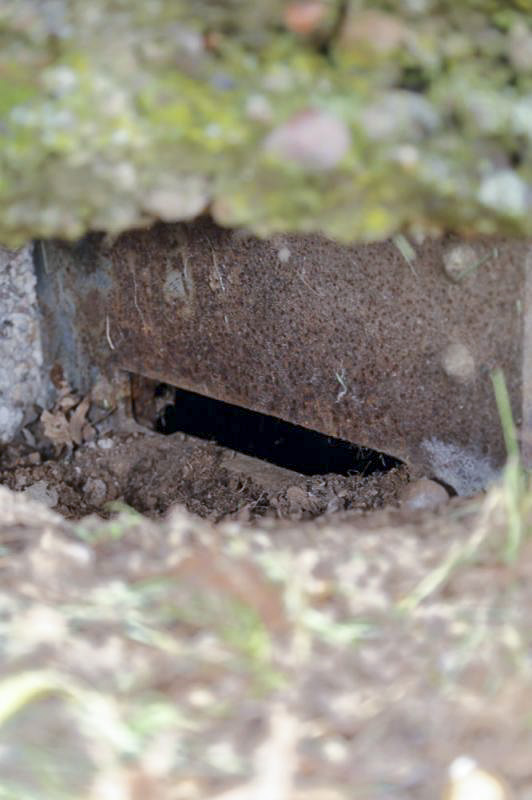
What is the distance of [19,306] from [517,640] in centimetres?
200

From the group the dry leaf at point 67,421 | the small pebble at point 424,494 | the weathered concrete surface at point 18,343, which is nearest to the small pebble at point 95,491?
the dry leaf at point 67,421

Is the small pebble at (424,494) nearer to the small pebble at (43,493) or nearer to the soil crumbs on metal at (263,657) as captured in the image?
the soil crumbs on metal at (263,657)

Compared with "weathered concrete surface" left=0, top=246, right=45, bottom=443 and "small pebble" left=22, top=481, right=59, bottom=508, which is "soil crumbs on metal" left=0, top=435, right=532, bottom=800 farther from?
"weathered concrete surface" left=0, top=246, right=45, bottom=443

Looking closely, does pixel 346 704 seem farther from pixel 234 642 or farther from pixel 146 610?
pixel 146 610

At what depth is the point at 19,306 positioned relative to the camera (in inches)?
107

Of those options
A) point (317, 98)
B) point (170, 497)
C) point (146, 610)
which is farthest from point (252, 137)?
point (170, 497)

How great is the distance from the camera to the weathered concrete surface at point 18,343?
2680 mm

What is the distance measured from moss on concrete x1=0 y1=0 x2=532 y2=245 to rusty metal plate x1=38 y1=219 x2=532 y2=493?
584 millimetres

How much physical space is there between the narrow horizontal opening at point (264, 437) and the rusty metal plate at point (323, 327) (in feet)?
0.45

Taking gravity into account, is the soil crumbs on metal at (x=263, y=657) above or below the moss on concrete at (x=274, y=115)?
below

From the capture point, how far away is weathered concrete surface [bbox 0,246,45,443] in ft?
8.79

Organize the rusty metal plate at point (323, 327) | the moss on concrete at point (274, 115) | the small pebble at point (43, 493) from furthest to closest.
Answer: the small pebble at point (43, 493) < the rusty metal plate at point (323, 327) < the moss on concrete at point (274, 115)

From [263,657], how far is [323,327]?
3.82ft

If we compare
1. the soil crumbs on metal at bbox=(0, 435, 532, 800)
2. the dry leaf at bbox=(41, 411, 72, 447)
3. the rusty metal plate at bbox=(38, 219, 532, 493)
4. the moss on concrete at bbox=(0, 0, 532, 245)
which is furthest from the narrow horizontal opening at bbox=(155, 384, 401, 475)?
the moss on concrete at bbox=(0, 0, 532, 245)
